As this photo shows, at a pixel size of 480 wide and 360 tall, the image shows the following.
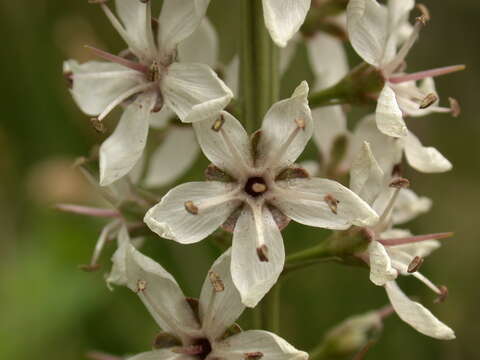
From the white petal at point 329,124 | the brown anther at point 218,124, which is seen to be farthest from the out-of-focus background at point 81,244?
the brown anther at point 218,124

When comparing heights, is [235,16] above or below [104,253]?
above

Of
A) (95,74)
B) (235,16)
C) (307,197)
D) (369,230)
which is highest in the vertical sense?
(95,74)

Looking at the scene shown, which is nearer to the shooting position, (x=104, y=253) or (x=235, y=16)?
(x=104, y=253)

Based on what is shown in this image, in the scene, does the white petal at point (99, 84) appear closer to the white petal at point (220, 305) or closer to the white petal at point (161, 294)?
the white petal at point (161, 294)

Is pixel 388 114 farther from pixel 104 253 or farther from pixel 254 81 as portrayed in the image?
pixel 104 253

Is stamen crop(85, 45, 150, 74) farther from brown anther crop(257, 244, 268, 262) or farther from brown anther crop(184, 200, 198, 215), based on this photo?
brown anther crop(257, 244, 268, 262)

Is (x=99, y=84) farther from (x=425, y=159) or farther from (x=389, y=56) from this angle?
(x=425, y=159)

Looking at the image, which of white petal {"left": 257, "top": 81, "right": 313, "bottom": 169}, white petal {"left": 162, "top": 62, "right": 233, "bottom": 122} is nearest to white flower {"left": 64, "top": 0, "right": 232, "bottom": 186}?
white petal {"left": 162, "top": 62, "right": 233, "bottom": 122}

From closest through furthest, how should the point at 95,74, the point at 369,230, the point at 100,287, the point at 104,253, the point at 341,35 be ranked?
1. the point at 369,230
2. the point at 95,74
3. the point at 341,35
4. the point at 100,287
5. the point at 104,253

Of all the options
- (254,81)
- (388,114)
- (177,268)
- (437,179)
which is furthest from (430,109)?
(437,179)

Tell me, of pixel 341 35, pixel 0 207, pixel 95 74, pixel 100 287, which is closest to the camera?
pixel 95 74
